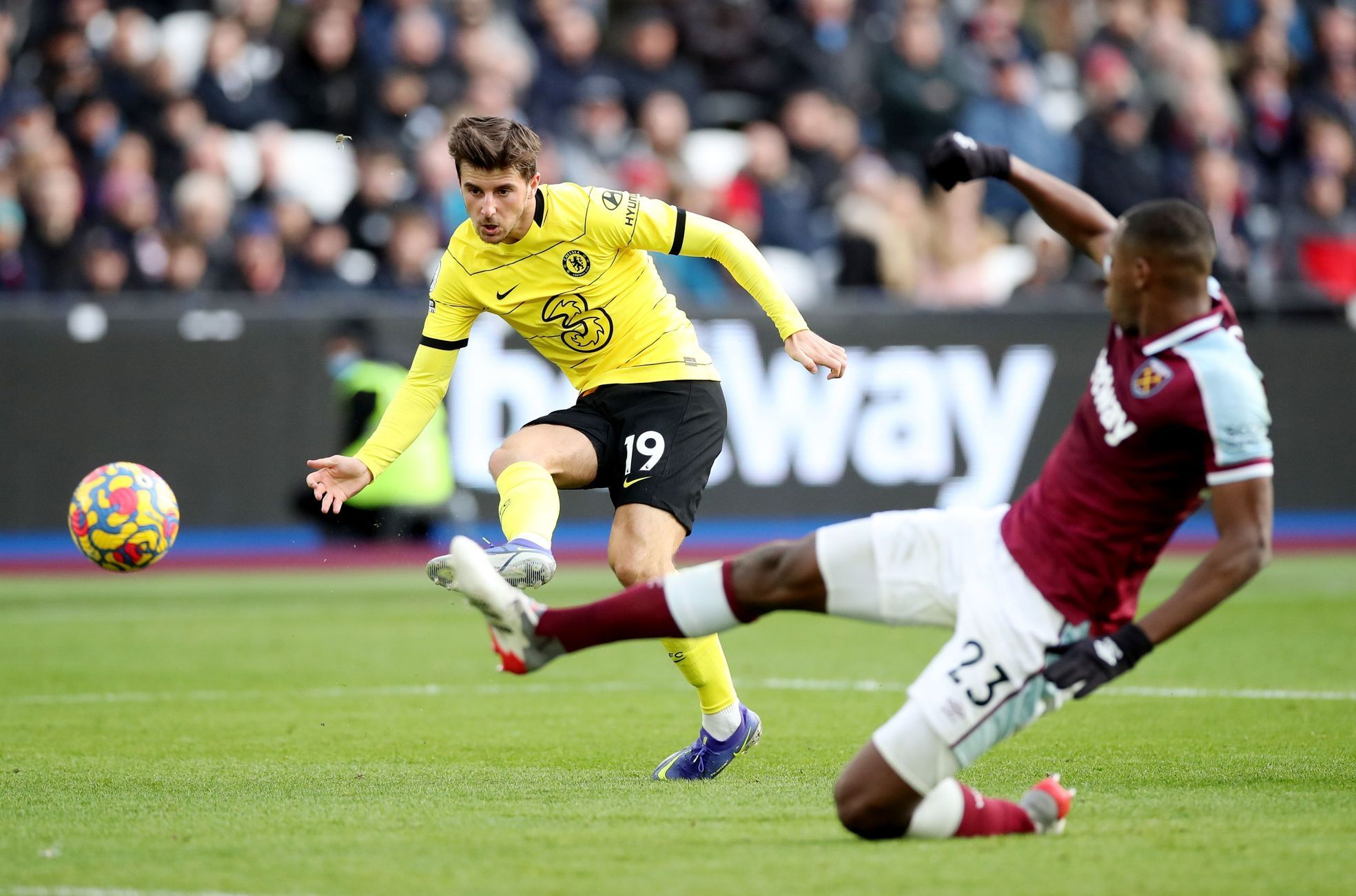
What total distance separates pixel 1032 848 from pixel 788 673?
190 inches

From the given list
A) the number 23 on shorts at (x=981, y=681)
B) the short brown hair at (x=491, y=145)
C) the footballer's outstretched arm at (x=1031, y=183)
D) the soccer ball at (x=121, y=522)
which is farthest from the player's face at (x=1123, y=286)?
the soccer ball at (x=121, y=522)

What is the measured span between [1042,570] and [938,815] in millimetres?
799

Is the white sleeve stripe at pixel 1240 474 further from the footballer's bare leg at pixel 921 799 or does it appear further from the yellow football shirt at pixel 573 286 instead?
the yellow football shirt at pixel 573 286

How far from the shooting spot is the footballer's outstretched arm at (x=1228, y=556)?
493cm

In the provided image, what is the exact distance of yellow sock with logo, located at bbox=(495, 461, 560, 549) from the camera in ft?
21.2

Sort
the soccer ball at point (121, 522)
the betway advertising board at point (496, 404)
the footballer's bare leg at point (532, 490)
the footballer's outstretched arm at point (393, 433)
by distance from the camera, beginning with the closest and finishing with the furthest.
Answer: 1. the footballer's bare leg at point (532, 490)
2. the footballer's outstretched arm at point (393, 433)
3. the soccer ball at point (121, 522)
4. the betway advertising board at point (496, 404)

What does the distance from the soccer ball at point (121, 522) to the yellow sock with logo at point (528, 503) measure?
1667mm

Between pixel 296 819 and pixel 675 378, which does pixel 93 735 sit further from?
pixel 675 378

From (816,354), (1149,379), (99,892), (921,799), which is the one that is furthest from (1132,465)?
(99,892)

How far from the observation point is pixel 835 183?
1767 centimetres

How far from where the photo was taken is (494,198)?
6785 millimetres

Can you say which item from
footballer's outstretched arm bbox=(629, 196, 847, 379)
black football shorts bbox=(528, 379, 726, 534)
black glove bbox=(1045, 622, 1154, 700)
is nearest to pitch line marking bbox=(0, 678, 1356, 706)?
black football shorts bbox=(528, 379, 726, 534)

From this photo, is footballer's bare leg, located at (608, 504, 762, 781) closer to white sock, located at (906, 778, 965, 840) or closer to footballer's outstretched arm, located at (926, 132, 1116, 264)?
white sock, located at (906, 778, 965, 840)

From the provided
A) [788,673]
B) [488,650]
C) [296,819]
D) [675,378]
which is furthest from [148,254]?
[296,819]
